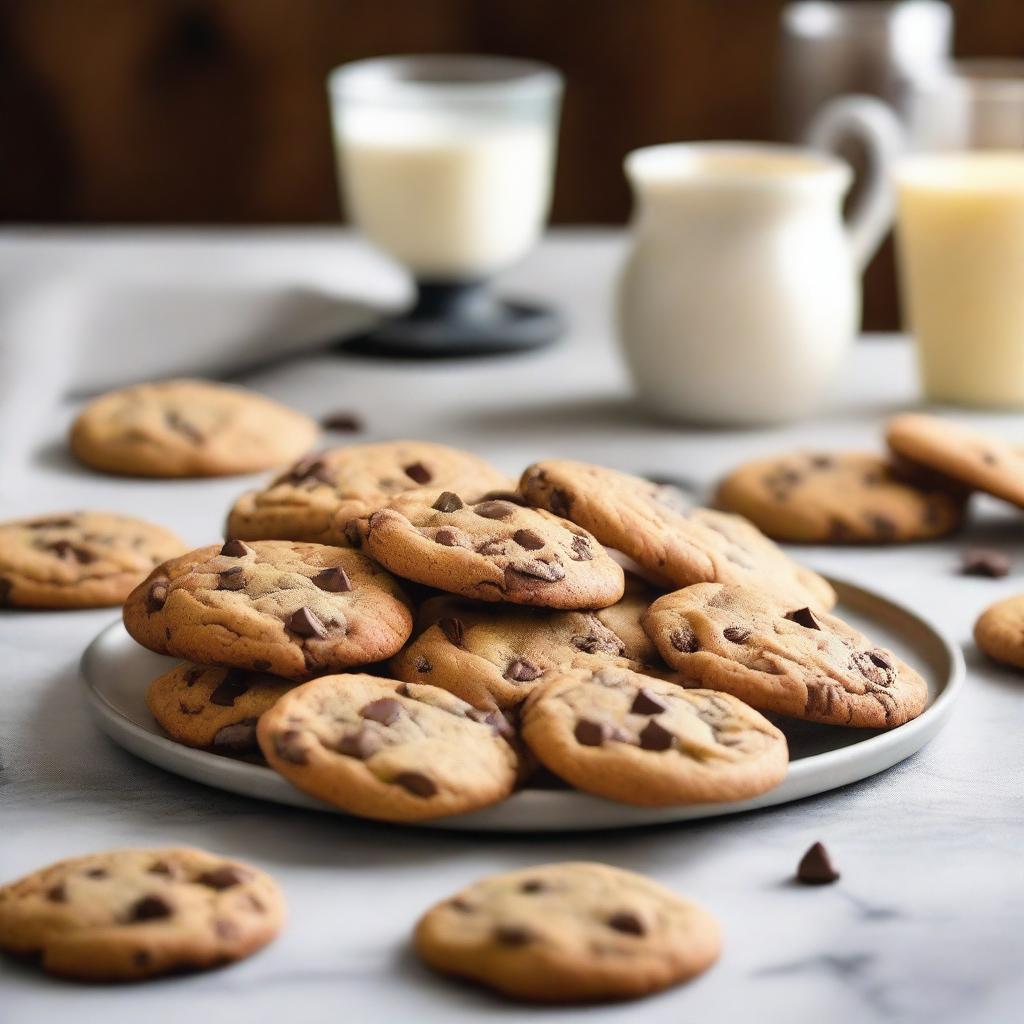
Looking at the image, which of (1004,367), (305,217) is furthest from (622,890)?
(305,217)

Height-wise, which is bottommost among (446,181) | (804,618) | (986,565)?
(986,565)

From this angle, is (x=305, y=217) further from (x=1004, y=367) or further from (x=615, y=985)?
(x=615, y=985)

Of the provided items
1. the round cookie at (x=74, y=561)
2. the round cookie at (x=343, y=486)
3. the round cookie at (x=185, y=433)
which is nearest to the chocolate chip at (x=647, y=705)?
the round cookie at (x=343, y=486)

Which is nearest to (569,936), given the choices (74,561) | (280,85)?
(74,561)

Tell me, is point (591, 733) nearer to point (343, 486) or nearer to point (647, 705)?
point (647, 705)

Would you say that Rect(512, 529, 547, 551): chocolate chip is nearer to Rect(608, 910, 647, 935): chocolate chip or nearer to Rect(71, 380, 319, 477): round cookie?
Rect(608, 910, 647, 935): chocolate chip

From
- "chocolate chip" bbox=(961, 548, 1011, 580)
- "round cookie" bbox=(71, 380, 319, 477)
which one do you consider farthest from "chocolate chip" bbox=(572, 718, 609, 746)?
"round cookie" bbox=(71, 380, 319, 477)
